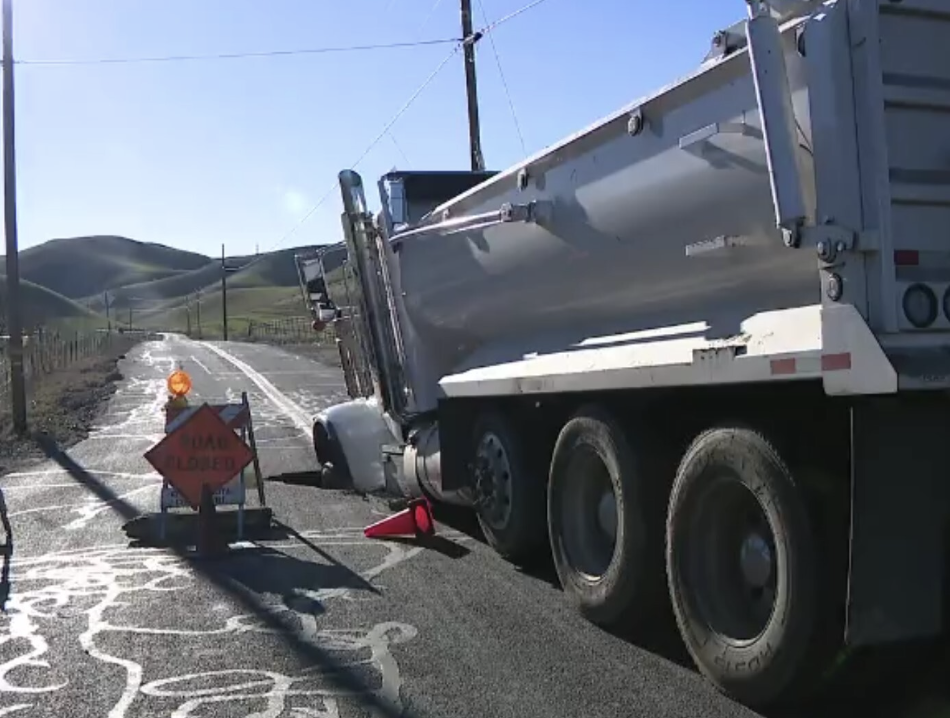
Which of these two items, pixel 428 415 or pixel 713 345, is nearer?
pixel 713 345

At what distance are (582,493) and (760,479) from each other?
2.32 metres

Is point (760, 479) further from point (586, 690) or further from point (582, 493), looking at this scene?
point (582, 493)

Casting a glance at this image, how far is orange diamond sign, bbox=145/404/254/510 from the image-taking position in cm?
1006

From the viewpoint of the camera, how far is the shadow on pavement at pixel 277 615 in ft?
18.9

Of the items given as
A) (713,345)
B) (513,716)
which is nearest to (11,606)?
(513,716)

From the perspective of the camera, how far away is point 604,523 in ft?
23.2

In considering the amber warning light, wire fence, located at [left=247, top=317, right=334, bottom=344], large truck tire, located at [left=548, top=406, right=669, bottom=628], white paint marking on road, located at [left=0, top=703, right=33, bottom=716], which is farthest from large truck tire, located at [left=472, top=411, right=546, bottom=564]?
wire fence, located at [left=247, top=317, right=334, bottom=344]

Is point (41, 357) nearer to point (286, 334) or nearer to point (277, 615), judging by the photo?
point (277, 615)

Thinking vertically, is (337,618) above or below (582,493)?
below

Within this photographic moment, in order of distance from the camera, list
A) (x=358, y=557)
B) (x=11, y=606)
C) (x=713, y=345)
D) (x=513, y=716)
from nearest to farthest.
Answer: (x=513, y=716), (x=713, y=345), (x=11, y=606), (x=358, y=557)

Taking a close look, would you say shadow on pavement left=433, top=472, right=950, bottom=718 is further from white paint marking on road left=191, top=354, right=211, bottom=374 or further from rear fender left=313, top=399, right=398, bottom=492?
white paint marking on road left=191, top=354, right=211, bottom=374

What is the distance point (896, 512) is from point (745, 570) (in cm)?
95

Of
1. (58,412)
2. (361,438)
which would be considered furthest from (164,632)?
(58,412)

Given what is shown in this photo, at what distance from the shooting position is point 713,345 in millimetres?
5676
